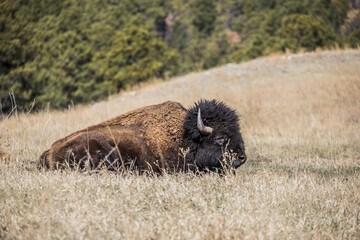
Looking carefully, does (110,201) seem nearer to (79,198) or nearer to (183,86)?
(79,198)

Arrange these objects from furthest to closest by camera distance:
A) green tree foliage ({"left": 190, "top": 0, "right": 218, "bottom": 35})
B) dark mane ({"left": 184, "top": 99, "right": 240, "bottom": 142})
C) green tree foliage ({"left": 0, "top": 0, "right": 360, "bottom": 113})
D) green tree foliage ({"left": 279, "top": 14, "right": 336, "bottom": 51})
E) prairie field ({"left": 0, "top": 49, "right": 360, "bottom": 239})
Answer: green tree foliage ({"left": 190, "top": 0, "right": 218, "bottom": 35})
green tree foliage ({"left": 279, "top": 14, "right": 336, "bottom": 51})
green tree foliage ({"left": 0, "top": 0, "right": 360, "bottom": 113})
dark mane ({"left": 184, "top": 99, "right": 240, "bottom": 142})
prairie field ({"left": 0, "top": 49, "right": 360, "bottom": 239})

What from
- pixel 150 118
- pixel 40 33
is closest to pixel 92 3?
pixel 40 33

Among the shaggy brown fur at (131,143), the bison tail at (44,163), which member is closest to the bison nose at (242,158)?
the shaggy brown fur at (131,143)

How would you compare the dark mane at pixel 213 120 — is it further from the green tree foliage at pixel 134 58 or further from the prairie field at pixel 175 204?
the green tree foliage at pixel 134 58

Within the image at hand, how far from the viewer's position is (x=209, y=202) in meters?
3.83

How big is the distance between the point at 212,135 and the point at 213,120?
0.80ft

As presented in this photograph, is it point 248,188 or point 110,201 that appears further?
point 248,188

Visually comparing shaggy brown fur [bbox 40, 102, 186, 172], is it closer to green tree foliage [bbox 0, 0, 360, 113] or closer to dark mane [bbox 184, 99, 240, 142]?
dark mane [bbox 184, 99, 240, 142]

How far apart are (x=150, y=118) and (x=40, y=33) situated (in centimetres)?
2285

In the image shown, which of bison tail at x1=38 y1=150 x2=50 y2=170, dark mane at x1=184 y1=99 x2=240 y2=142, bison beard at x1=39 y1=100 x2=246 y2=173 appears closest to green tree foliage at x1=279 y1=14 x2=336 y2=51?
dark mane at x1=184 y1=99 x2=240 y2=142

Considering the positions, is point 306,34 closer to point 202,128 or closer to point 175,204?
point 202,128

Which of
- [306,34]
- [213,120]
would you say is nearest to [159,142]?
[213,120]

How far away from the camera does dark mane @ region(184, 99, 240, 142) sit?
5.70 metres

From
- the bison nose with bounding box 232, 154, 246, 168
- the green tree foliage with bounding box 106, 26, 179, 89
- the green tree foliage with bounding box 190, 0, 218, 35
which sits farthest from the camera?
the green tree foliage with bounding box 190, 0, 218, 35
